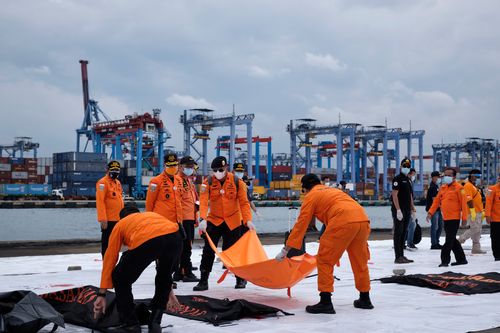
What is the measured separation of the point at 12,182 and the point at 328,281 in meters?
83.9

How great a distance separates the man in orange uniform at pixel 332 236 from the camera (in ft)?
20.1

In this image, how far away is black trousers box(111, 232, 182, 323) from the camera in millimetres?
4879

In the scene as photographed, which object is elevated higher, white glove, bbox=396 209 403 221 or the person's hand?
white glove, bbox=396 209 403 221

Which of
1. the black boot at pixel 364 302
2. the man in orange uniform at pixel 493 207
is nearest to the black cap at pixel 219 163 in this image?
the black boot at pixel 364 302

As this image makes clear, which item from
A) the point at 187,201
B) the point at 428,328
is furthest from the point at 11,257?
the point at 428,328

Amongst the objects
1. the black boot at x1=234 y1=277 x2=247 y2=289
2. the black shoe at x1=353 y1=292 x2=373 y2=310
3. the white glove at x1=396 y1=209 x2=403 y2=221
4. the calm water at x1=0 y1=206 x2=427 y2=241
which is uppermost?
the white glove at x1=396 y1=209 x2=403 y2=221

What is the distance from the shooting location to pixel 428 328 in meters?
5.30

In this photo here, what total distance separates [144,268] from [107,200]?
4.25m

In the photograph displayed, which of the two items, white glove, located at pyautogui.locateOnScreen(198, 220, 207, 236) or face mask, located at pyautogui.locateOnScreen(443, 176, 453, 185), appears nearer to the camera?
white glove, located at pyautogui.locateOnScreen(198, 220, 207, 236)

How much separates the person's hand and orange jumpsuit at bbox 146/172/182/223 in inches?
119

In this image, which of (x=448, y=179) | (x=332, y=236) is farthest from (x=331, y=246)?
(x=448, y=179)

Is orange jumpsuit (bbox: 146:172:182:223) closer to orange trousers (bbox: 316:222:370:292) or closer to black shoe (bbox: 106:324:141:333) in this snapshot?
orange trousers (bbox: 316:222:370:292)

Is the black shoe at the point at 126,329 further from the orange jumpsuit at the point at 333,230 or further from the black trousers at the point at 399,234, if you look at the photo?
the black trousers at the point at 399,234

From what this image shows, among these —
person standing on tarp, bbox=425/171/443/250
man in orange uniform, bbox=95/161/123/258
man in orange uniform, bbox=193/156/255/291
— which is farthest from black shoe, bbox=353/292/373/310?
person standing on tarp, bbox=425/171/443/250
